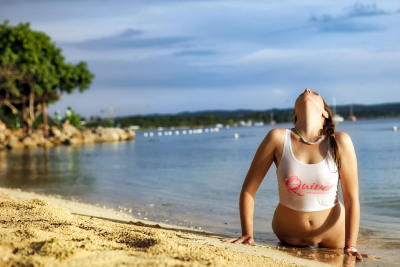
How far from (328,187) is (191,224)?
3247 millimetres

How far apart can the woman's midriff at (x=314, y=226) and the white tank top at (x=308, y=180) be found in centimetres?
7

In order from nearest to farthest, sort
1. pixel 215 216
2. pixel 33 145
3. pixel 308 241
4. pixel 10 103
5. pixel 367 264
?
1. pixel 367 264
2. pixel 308 241
3. pixel 215 216
4. pixel 33 145
5. pixel 10 103

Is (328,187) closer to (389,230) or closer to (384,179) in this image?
(389,230)

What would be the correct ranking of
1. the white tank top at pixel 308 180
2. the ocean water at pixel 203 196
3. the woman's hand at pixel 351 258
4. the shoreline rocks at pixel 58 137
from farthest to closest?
1. the shoreline rocks at pixel 58 137
2. the ocean water at pixel 203 196
3. the white tank top at pixel 308 180
4. the woman's hand at pixel 351 258

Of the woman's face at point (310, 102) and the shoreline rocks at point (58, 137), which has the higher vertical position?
the woman's face at point (310, 102)

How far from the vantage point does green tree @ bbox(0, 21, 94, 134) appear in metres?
37.3

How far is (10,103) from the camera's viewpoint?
135 ft

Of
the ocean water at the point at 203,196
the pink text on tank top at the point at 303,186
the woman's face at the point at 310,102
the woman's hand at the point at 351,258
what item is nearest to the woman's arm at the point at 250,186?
the pink text on tank top at the point at 303,186

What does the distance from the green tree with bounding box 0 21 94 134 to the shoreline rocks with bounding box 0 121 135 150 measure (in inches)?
69.3

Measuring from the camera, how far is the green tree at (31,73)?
3731cm

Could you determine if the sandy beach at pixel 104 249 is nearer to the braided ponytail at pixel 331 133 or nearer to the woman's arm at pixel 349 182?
the woman's arm at pixel 349 182

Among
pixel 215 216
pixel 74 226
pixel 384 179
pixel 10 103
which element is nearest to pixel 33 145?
pixel 10 103

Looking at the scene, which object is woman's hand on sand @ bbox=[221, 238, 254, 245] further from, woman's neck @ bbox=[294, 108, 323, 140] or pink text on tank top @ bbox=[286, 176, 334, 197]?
woman's neck @ bbox=[294, 108, 323, 140]

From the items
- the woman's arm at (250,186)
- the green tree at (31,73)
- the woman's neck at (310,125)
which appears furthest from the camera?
the green tree at (31,73)
